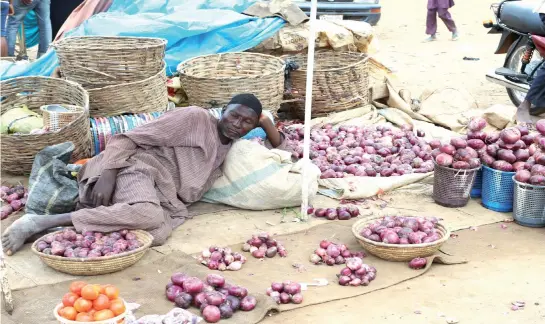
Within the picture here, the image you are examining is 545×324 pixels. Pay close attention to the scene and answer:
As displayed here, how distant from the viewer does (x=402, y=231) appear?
4188 millimetres

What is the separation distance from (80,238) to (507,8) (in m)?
5.42

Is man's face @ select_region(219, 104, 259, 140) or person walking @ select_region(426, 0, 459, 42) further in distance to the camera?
Answer: person walking @ select_region(426, 0, 459, 42)

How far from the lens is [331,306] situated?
12.0ft

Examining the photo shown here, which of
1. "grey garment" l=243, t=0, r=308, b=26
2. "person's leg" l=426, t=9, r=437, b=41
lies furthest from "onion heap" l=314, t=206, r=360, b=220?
→ "person's leg" l=426, t=9, r=437, b=41

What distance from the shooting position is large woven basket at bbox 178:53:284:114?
616 cm

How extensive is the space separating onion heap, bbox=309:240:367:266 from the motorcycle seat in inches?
159

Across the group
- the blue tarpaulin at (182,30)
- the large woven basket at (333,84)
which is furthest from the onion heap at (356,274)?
the blue tarpaulin at (182,30)

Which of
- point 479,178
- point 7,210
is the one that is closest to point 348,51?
point 479,178

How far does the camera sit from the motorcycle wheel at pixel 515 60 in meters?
7.62

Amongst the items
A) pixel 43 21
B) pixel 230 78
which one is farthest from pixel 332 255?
pixel 43 21

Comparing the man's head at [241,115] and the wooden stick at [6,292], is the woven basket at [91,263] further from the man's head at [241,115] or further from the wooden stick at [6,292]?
the man's head at [241,115]

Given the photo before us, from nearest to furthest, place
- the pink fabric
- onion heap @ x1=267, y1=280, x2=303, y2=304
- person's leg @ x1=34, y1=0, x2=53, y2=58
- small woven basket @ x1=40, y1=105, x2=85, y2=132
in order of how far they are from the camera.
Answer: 1. onion heap @ x1=267, y1=280, x2=303, y2=304
2. small woven basket @ x1=40, y1=105, x2=85, y2=132
3. the pink fabric
4. person's leg @ x1=34, y1=0, x2=53, y2=58

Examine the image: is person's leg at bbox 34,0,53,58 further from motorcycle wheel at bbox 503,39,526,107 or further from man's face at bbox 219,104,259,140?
motorcycle wheel at bbox 503,39,526,107

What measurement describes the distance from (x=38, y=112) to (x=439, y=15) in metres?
7.35
